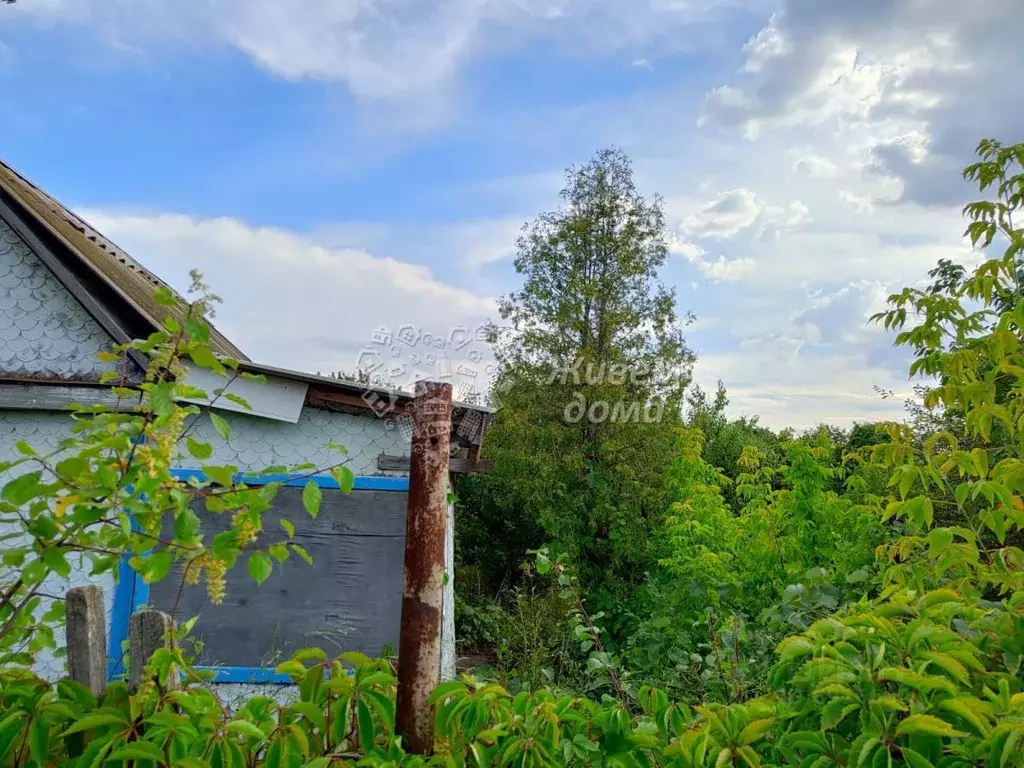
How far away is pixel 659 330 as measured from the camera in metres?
8.77

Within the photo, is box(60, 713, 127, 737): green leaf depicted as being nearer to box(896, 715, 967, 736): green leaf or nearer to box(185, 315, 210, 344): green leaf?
box(185, 315, 210, 344): green leaf

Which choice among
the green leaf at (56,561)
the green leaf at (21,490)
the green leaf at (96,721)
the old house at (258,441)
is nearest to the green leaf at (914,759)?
the green leaf at (96,721)

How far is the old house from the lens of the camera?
161 inches

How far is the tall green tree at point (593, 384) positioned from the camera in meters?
8.14

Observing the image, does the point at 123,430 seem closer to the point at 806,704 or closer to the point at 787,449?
the point at 806,704

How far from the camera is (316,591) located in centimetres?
418

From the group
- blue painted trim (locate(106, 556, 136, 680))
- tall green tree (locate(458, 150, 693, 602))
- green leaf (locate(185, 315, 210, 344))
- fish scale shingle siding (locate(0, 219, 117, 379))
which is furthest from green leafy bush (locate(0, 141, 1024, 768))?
tall green tree (locate(458, 150, 693, 602))

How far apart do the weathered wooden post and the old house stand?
2297mm

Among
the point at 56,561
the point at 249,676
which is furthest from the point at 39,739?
the point at 249,676

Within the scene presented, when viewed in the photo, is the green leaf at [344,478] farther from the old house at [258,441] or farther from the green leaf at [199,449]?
the old house at [258,441]

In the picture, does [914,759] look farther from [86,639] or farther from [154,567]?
[86,639]

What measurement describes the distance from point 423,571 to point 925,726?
3.58ft

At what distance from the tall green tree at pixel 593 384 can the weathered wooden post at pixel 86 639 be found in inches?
254

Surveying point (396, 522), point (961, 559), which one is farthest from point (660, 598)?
point (961, 559)
